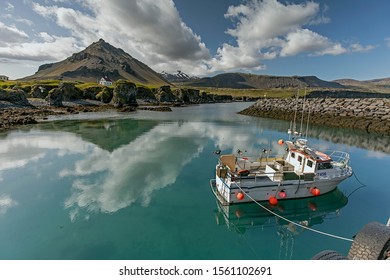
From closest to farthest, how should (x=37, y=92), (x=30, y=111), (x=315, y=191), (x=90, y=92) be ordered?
(x=315, y=191) < (x=30, y=111) < (x=37, y=92) < (x=90, y=92)

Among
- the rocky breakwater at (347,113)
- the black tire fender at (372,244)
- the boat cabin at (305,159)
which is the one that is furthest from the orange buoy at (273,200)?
the rocky breakwater at (347,113)

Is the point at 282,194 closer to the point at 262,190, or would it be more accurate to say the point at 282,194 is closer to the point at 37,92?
the point at 262,190

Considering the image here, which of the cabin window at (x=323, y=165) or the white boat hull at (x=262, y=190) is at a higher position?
the cabin window at (x=323, y=165)

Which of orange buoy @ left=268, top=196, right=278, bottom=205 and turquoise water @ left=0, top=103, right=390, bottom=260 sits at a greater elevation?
orange buoy @ left=268, top=196, right=278, bottom=205

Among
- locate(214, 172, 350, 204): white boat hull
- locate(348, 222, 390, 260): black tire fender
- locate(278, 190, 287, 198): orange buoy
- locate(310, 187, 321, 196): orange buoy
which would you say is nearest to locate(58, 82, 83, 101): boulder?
locate(214, 172, 350, 204): white boat hull

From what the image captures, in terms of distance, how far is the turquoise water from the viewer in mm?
11125

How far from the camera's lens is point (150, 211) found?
47.6 ft

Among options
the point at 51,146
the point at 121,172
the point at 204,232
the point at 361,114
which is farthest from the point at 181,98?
the point at 204,232

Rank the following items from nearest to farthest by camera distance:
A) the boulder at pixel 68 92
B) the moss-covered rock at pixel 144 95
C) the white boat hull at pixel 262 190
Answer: the white boat hull at pixel 262 190
the boulder at pixel 68 92
the moss-covered rock at pixel 144 95

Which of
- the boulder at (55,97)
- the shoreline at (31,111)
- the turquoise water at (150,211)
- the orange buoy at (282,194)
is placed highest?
the boulder at (55,97)

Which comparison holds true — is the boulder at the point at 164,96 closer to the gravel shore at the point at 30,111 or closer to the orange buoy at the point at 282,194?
the gravel shore at the point at 30,111

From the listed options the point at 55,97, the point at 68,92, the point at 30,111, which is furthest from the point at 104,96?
the point at 30,111

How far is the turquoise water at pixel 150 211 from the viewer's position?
11125mm

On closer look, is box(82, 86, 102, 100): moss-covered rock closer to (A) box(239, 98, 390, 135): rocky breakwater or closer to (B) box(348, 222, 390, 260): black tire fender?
(A) box(239, 98, 390, 135): rocky breakwater
